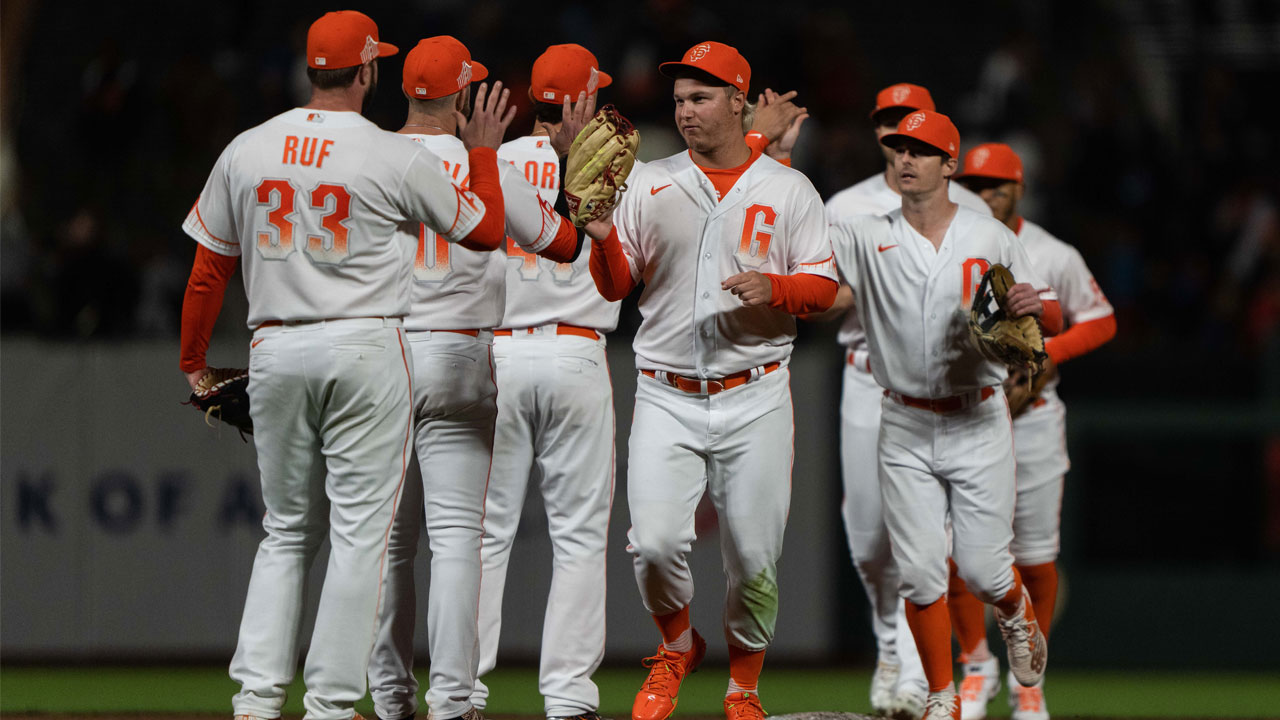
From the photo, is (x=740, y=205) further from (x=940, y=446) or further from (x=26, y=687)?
(x=26, y=687)

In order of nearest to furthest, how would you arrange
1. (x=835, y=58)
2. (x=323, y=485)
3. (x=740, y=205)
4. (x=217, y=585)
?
(x=323, y=485) < (x=740, y=205) < (x=217, y=585) < (x=835, y=58)

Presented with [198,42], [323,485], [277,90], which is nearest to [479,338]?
[323,485]

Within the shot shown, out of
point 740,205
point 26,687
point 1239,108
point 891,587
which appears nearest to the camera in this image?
point 740,205

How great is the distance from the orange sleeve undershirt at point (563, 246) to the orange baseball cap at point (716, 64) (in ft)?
2.18

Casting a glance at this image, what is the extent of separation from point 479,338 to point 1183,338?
24.7 ft

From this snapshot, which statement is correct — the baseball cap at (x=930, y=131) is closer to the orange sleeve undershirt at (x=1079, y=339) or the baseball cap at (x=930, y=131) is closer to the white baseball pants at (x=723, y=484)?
the white baseball pants at (x=723, y=484)

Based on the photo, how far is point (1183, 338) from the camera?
11.2m

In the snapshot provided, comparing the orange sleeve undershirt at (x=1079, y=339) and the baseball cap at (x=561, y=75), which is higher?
the baseball cap at (x=561, y=75)

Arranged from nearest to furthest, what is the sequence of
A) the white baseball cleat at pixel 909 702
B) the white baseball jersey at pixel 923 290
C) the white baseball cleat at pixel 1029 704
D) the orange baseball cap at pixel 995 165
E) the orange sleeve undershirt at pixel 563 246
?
the orange sleeve undershirt at pixel 563 246 < the white baseball jersey at pixel 923 290 < the white baseball cleat at pixel 909 702 < the white baseball cleat at pixel 1029 704 < the orange baseball cap at pixel 995 165

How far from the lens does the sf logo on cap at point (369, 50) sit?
16.0 feet

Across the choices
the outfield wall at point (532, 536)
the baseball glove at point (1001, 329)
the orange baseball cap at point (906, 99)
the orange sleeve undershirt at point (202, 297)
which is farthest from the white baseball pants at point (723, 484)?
the outfield wall at point (532, 536)

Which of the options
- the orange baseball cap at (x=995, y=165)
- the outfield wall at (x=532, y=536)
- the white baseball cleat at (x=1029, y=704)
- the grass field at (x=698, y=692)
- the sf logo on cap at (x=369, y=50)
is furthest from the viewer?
the outfield wall at (x=532, y=536)

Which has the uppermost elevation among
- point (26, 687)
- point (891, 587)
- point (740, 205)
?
point (740, 205)

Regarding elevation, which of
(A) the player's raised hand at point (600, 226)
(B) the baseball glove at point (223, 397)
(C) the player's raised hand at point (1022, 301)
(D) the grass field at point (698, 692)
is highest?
(A) the player's raised hand at point (600, 226)
